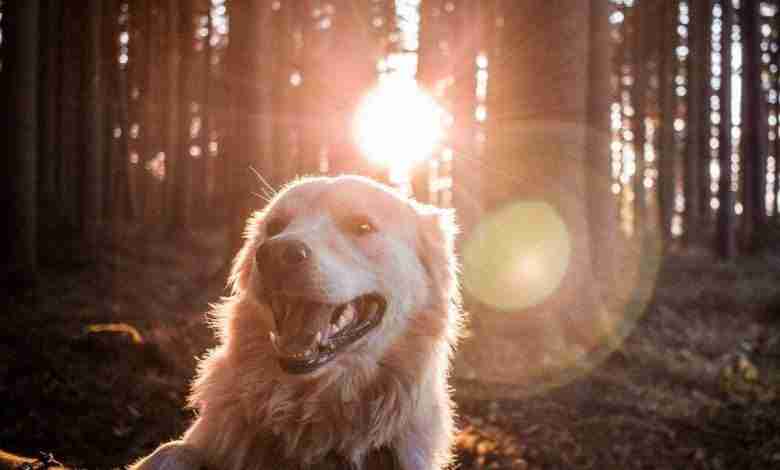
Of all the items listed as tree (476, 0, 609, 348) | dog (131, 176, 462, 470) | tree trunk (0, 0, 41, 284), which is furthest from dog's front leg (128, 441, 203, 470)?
tree trunk (0, 0, 41, 284)

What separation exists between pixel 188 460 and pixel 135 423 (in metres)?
2.28

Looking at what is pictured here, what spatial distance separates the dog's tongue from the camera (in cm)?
291

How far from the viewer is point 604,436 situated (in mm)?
5586

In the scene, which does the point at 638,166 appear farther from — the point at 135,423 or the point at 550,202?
the point at 135,423

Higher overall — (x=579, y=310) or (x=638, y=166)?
(x=638, y=166)

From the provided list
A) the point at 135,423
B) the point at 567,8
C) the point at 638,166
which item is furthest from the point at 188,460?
the point at 638,166

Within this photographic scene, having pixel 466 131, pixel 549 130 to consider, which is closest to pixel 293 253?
pixel 549 130

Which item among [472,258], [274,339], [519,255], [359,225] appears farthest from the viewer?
[472,258]

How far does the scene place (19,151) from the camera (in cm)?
927

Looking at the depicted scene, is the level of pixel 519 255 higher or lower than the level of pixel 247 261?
lower

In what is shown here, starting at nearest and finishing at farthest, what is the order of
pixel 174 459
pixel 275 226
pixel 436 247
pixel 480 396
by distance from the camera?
pixel 174 459 → pixel 275 226 → pixel 436 247 → pixel 480 396

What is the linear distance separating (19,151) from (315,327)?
823 centimetres

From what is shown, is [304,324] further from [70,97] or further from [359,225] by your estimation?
[70,97]

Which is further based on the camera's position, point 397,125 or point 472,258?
point 397,125
